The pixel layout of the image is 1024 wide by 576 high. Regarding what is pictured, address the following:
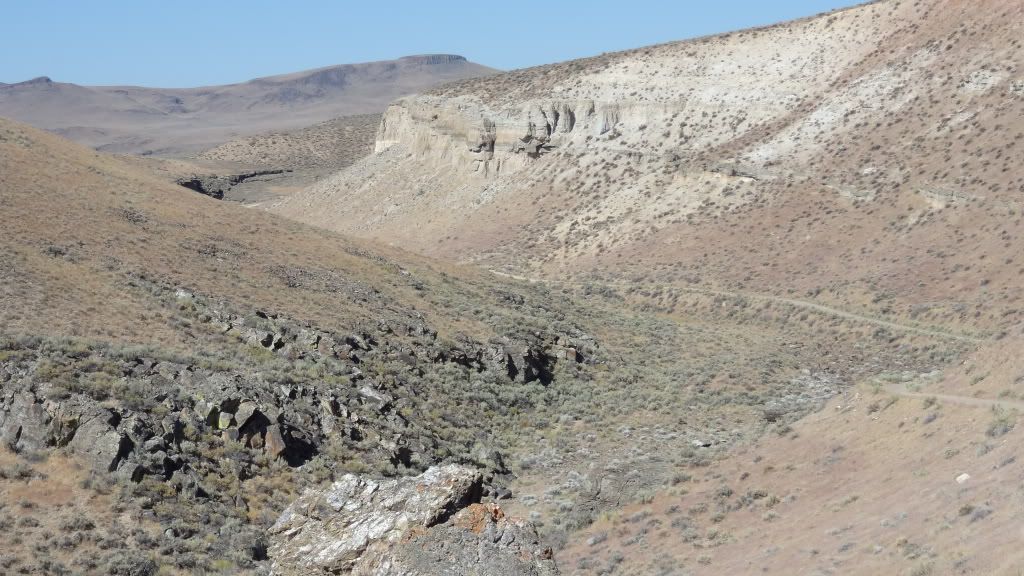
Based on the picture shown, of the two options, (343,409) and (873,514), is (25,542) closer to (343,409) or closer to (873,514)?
(343,409)

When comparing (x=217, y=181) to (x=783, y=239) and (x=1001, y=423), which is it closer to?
(x=783, y=239)

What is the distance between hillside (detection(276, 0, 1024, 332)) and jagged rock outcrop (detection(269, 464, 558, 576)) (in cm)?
2815

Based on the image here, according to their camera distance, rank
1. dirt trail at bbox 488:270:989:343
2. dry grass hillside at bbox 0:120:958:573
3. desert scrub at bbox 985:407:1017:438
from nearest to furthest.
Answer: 1. desert scrub at bbox 985:407:1017:438
2. dry grass hillside at bbox 0:120:958:573
3. dirt trail at bbox 488:270:989:343

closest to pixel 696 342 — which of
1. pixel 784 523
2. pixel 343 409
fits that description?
pixel 343 409

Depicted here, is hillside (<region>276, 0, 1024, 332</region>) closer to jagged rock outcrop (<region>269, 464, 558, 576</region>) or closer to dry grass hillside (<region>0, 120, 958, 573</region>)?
dry grass hillside (<region>0, 120, 958, 573</region>)

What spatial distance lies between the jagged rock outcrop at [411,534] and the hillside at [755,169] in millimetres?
28148

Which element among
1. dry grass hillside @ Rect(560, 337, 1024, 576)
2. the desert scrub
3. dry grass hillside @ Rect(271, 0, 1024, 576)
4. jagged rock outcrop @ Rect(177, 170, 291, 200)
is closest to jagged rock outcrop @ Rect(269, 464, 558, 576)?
dry grass hillside @ Rect(560, 337, 1024, 576)

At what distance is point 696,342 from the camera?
→ 3653cm

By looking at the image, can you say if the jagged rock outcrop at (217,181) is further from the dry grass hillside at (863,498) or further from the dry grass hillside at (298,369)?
the dry grass hillside at (863,498)

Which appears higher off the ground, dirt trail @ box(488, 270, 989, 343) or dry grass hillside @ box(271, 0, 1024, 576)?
dry grass hillside @ box(271, 0, 1024, 576)

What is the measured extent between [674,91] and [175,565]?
187 feet

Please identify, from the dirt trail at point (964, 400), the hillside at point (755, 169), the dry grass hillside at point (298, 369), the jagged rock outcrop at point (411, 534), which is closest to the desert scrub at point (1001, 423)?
the dirt trail at point (964, 400)

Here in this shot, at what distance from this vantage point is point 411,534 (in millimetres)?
9633

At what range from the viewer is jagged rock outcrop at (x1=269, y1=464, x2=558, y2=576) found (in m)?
9.28
